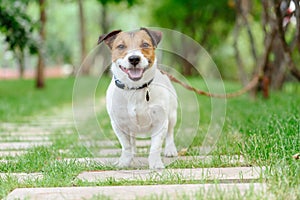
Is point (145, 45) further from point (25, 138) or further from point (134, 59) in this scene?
point (25, 138)

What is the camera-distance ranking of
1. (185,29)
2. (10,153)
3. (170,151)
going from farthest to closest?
1. (185,29)
2. (10,153)
3. (170,151)

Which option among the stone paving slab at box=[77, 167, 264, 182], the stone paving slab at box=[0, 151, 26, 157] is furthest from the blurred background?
the stone paving slab at box=[77, 167, 264, 182]

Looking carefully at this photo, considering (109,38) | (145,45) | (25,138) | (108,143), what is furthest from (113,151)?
(25,138)

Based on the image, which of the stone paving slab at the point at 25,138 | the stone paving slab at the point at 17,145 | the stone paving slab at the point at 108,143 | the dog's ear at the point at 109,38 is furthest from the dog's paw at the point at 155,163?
the stone paving slab at the point at 25,138

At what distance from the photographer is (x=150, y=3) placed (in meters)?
25.7

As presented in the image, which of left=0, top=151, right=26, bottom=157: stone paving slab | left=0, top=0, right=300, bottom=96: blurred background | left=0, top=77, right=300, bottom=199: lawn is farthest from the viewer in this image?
left=0, top=0, right=300, bottom=96: blurred background

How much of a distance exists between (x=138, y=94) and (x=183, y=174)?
0.74m

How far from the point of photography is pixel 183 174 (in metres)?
3.04

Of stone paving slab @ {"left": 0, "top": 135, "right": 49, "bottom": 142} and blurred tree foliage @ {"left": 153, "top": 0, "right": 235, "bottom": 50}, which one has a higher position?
blurred tree foliage @ {"left": 153, "top": 0, "right": 235, "bottom": 50}

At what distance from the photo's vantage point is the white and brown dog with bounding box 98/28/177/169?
3291 millimetres

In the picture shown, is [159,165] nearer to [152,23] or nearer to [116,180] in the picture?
[116,180]

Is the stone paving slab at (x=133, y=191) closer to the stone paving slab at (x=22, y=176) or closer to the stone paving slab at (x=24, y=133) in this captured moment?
the stone paving slab at (x=22, y=176)

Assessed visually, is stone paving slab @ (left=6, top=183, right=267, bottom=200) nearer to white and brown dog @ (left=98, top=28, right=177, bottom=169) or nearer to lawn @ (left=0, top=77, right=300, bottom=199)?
lawn @ (left=0, top=77, right=300, bottom=199)

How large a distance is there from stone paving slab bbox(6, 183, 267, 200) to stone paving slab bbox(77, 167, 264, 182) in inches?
8.5
